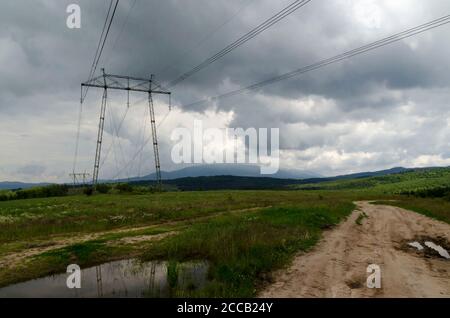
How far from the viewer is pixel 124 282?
13.4m

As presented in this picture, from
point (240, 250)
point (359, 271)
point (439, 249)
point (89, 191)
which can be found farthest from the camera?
point (89, 191)

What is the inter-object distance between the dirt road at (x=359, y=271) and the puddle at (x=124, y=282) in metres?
3.30

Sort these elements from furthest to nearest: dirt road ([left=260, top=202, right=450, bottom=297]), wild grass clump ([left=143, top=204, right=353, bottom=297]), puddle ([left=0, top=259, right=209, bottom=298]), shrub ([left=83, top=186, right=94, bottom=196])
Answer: shrub ([left=83, top=186, right=94, bottom=196]), puddle ([left=0, top=259, right=209, bottom=298]), wild grass clump ([left=143, top=204, right=353, bottom=297]), dirt road ([left=260, top=202, right=450, bottom=297])

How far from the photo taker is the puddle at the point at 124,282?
477 inches

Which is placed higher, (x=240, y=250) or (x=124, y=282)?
(x=240, y=250)

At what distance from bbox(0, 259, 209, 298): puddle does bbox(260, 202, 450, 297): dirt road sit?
330 centimetres

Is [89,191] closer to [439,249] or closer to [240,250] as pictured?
[240,250]

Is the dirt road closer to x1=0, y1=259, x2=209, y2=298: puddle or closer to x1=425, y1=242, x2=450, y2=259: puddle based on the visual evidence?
x1=425, y1=242, x2=450, y2=259: puddle

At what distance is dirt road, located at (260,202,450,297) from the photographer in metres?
10.9

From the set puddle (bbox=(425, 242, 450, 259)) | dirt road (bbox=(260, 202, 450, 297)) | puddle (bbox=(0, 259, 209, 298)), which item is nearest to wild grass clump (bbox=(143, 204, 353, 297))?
dirt road (bbox=(260, 202, 450, 297))

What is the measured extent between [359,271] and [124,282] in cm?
892

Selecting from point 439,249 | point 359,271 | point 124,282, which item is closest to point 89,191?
point 124,282
